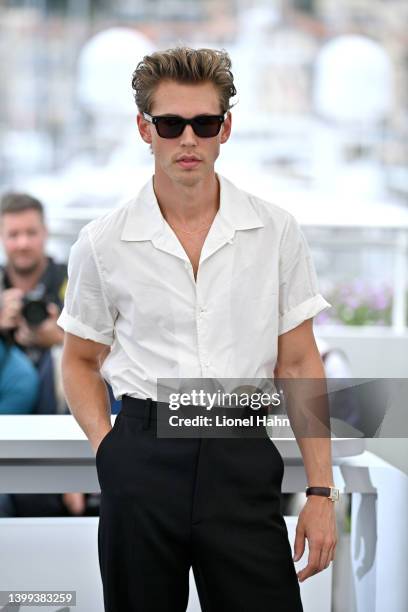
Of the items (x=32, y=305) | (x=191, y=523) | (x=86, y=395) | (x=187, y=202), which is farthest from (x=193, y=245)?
(x=32, y=305)

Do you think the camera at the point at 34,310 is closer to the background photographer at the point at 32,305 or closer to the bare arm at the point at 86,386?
the background photographer at the point at 32,305

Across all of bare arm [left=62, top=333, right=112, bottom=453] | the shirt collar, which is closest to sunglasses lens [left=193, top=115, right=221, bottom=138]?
the shirt collar

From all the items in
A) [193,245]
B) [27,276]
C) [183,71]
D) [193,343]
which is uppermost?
[183,71]

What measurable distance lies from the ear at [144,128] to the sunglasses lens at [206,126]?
9 centimetres

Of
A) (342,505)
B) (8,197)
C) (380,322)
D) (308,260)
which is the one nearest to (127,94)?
(380,322)

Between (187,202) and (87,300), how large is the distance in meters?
0.20

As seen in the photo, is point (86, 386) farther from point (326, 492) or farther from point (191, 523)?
point (326, 492)

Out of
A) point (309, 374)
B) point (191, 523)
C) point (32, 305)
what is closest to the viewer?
point (191, 523)

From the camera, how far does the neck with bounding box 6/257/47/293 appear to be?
13.1ft

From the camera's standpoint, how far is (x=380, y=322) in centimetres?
523

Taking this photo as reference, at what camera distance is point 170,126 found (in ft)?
4.75

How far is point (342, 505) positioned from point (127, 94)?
28.3 ft

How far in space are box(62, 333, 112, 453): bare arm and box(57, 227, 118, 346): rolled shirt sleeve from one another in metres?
0.02

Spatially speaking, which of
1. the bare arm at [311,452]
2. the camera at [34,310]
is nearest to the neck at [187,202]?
the bare arm at [311,452]
